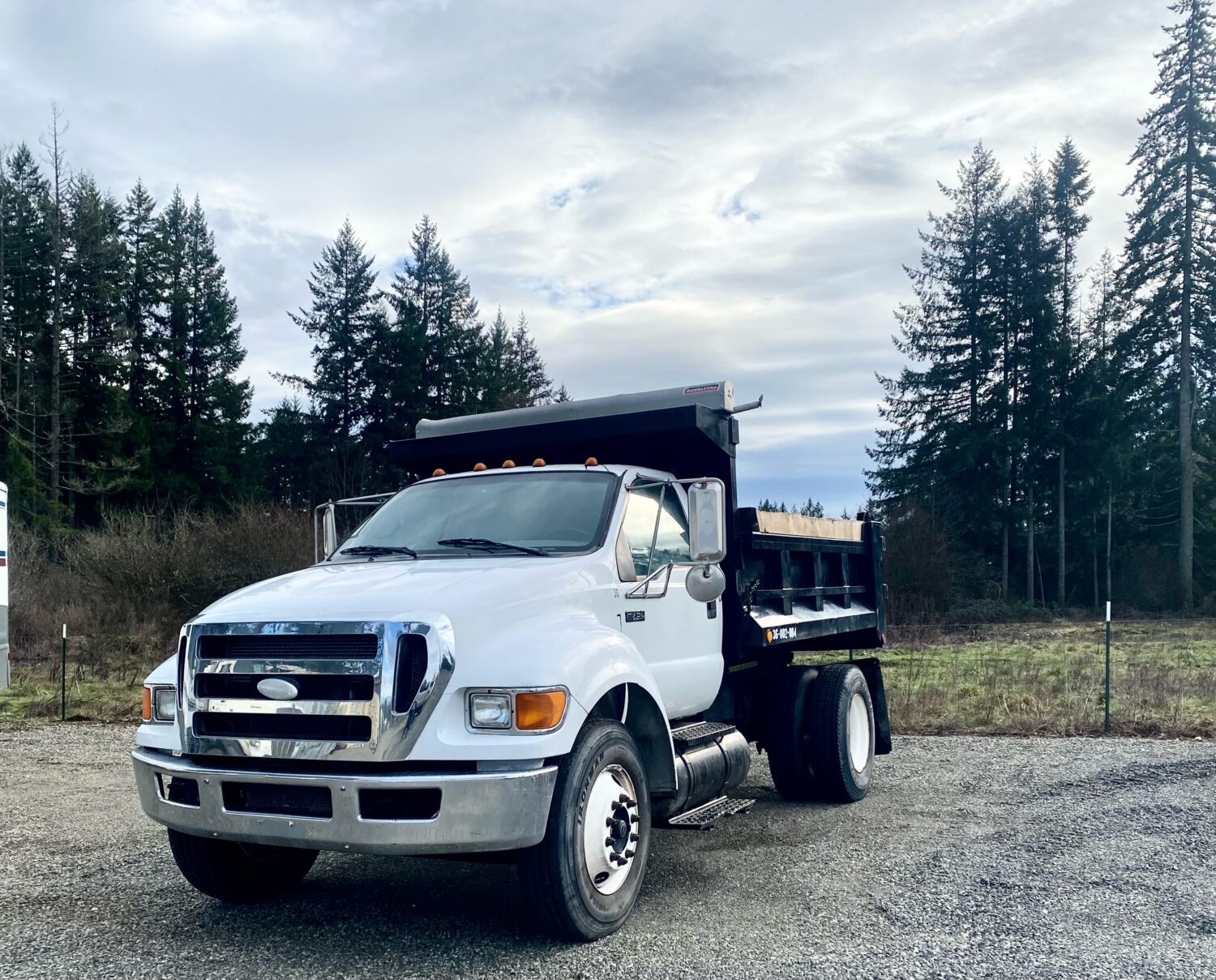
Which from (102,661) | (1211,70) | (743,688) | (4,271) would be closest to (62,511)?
(4,271)

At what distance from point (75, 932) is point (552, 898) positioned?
2.35 m

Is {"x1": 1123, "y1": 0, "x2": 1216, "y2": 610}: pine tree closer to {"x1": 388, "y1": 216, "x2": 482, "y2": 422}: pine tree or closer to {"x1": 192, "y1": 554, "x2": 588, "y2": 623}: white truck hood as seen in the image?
{"x1": 388, "y1": 216, "x2": 482, "y2": 422}: pine tree

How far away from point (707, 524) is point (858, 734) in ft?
12.0

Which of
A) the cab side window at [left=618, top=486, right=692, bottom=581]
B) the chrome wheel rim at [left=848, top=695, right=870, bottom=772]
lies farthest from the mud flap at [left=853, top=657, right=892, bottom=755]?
the cab side window at [left=618, top=486, right=692, bottom=581]

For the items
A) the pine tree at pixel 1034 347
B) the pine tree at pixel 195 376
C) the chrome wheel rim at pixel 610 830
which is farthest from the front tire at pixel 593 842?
the pine tree at pixel 1034 347

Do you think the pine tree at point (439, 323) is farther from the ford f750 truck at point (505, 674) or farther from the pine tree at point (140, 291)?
the ford f750 truck at point (505, 674)

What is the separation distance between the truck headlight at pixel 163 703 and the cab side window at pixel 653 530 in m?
2.25

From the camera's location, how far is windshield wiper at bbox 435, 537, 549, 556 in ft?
18.3

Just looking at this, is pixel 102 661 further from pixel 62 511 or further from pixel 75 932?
pixel 62 511

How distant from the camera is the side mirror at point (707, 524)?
5621 mm

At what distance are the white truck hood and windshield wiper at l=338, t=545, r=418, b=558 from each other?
99mm

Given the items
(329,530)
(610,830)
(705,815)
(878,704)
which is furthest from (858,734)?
(329,530)

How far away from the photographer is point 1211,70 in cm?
3806

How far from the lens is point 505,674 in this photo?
4.56m
